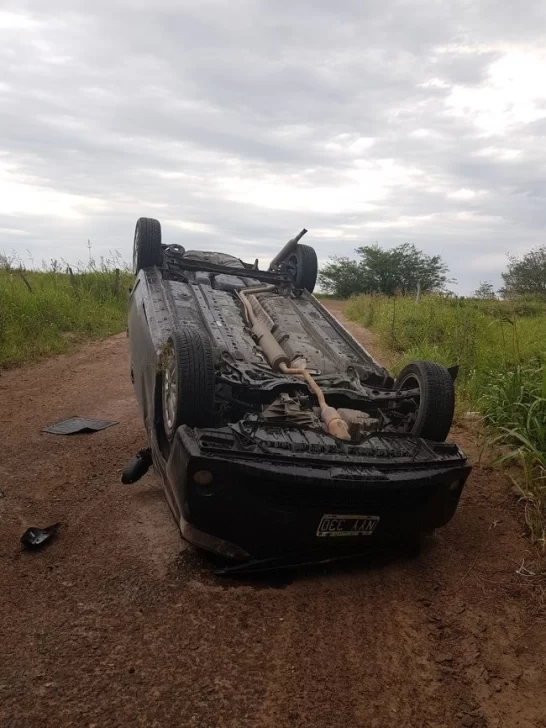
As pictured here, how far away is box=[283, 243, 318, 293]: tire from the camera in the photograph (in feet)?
20.6

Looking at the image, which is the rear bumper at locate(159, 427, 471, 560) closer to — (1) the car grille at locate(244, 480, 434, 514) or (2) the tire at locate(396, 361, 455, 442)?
(1) the car grille at locate(244, 480, 434, 514)

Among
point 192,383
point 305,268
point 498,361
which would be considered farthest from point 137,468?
point 498,361

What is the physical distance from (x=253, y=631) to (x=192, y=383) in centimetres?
127

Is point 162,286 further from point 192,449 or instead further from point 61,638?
point 61,638

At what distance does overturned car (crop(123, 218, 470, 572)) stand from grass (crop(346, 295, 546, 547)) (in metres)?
0.76

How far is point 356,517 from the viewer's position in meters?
3.03

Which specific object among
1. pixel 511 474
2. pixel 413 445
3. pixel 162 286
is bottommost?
pixel 511 474

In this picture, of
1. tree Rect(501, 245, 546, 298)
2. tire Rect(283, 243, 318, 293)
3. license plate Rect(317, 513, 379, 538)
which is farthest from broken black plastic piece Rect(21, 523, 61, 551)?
tree Rect(501, 245, 546, 298)

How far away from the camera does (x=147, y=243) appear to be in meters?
5.77

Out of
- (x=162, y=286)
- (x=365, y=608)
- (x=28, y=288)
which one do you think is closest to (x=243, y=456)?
(x=365, y=608)

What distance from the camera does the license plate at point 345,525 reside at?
9.81 feet

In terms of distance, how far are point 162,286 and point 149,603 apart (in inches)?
125

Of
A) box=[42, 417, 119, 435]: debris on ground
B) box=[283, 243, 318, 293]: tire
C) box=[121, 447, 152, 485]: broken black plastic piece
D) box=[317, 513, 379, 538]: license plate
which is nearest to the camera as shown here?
box=[317, 513, 379, 538]: license plate

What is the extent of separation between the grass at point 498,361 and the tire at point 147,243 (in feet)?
11.0
